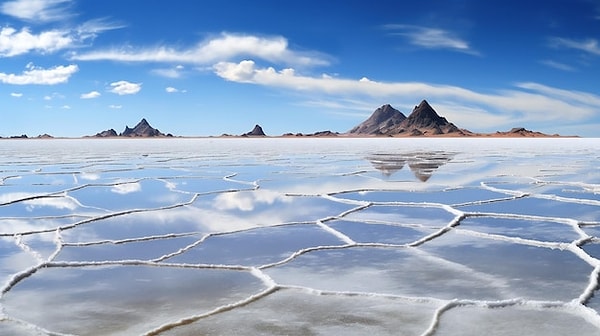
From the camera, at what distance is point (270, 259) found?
3.28m

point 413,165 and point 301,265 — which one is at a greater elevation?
point 413,165

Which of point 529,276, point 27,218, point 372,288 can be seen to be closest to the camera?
point 372,288

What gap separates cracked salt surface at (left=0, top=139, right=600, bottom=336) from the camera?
2211 mm

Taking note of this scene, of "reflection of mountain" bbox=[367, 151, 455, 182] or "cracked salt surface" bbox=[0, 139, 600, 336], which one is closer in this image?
"cracked salt surface" bbox=[0, 139, 600, 336]

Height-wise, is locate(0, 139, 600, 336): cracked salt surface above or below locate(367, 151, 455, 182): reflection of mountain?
below

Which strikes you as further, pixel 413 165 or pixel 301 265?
pixel 413 165

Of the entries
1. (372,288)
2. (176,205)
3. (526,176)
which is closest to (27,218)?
(176,205)

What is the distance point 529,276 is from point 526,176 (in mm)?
6828

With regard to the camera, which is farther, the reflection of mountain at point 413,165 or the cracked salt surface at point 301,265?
the reflection of mountain at point 413,165

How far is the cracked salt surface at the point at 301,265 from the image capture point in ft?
7.25

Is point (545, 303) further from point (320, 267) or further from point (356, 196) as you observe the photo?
point (356, 196)

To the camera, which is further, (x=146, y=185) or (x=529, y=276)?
(x=146, y=185)

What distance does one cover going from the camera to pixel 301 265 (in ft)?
10.2

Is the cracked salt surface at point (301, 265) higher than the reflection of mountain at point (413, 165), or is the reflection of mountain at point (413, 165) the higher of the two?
the reflection of mountain at point (413, 165)
